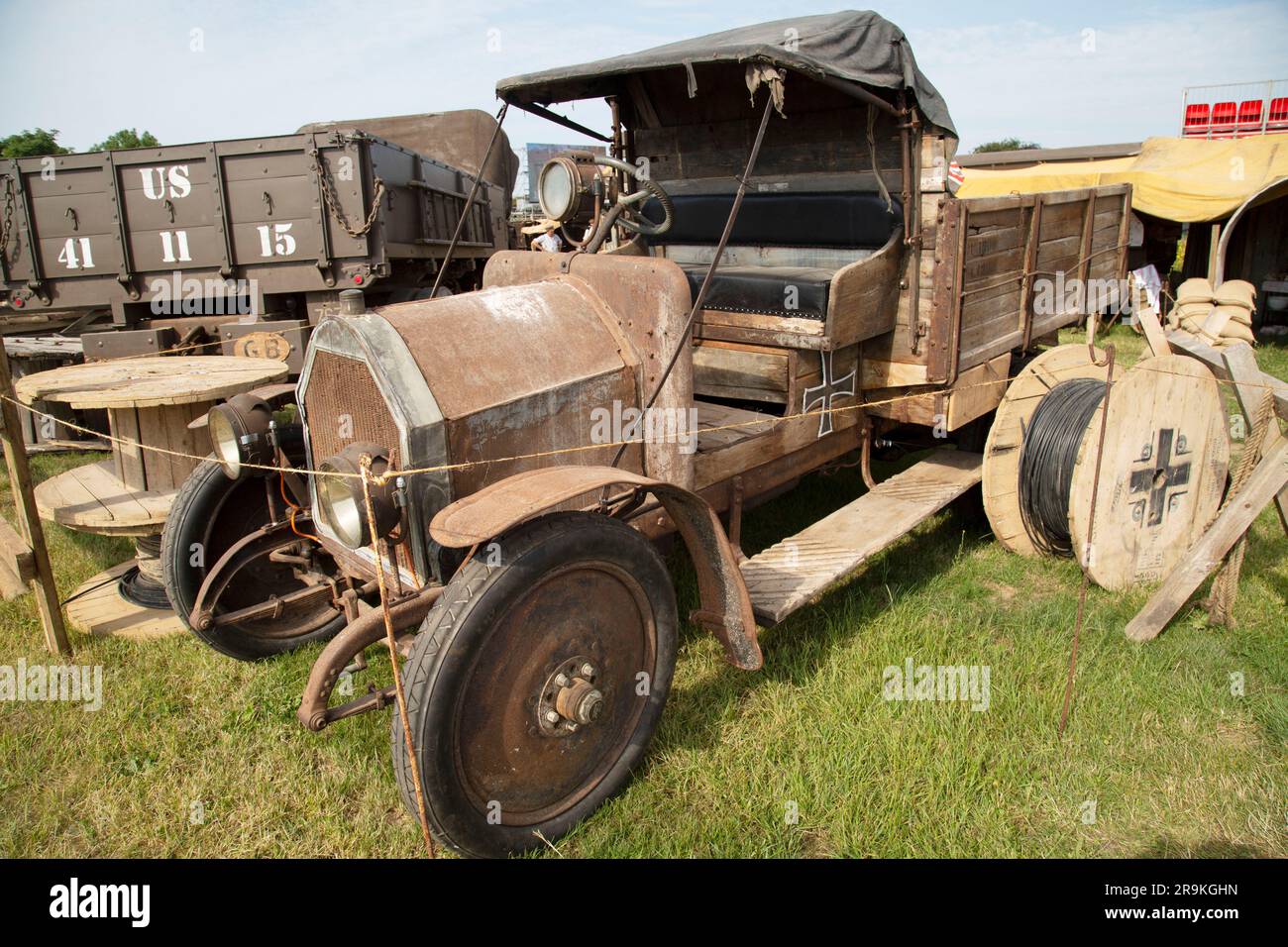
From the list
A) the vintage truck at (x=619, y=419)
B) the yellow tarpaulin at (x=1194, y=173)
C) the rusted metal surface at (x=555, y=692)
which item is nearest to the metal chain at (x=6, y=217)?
the vintage truck at (x=619, y=419)

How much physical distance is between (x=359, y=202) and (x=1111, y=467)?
646cm

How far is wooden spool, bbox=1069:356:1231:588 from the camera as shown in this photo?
13.4 ft

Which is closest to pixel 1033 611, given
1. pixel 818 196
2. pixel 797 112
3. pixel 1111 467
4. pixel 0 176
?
pixel 1111 467

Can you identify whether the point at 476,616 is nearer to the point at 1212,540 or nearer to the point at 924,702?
the point at 924,702

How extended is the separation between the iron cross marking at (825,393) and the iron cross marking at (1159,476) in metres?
1.50

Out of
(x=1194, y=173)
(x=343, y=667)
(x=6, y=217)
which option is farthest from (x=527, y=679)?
(x=1194, y=173)

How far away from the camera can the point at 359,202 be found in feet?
25.1

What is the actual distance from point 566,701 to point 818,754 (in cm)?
108

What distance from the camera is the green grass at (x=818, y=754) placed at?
2844 millimetres

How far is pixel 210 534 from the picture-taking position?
3.73m

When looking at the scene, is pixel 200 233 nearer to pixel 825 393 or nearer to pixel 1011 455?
pixel 825 393

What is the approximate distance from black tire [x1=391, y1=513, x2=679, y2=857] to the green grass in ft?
0.61

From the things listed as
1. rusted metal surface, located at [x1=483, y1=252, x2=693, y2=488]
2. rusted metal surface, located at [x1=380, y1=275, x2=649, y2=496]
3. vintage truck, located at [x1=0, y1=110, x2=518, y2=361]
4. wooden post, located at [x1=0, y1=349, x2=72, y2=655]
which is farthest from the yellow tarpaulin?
wooden post, located at [x1=0, y1=349, x2=72, y2=655]

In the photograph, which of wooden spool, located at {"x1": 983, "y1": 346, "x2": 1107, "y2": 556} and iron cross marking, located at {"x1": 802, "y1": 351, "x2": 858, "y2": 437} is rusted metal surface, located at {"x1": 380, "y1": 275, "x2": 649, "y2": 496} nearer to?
iron cross marking, located at {"x1": 802, "y1": 351, "x2": 858, "y2": 437}
